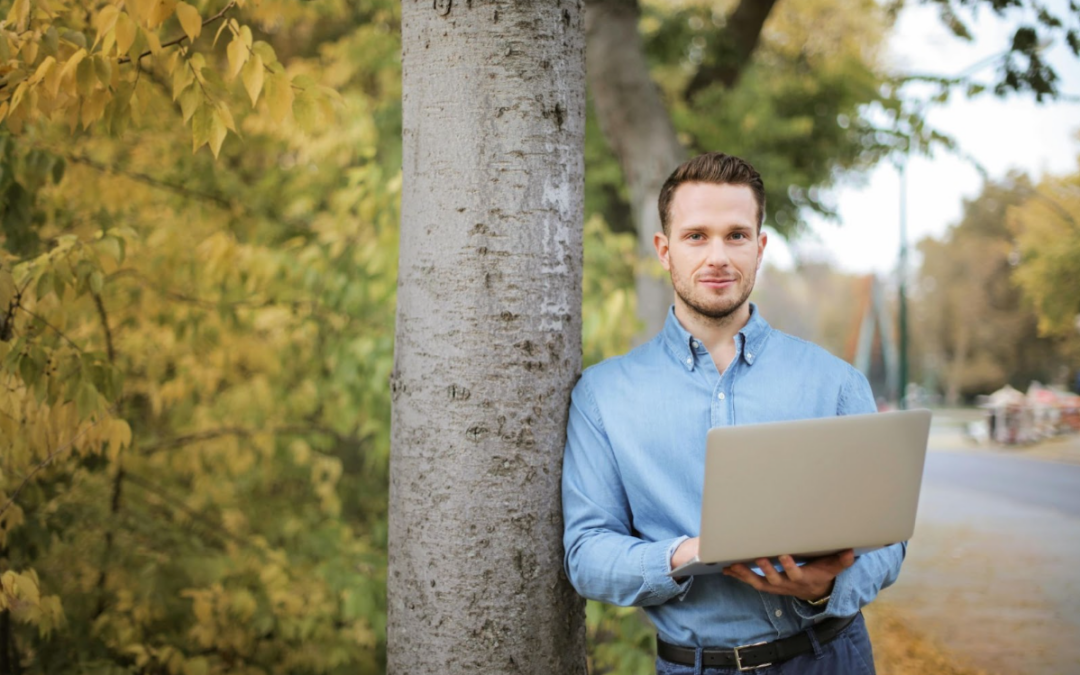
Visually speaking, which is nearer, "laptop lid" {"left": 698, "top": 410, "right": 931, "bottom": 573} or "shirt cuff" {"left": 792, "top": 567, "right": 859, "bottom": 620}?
"laptop lid" {"left": 698, "top": 410, "right": 931, "bottom": 573}

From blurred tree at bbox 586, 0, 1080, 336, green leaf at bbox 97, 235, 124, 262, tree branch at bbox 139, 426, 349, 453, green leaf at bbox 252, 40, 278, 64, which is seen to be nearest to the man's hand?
green leaf at bbox 252, 40, 278, 64

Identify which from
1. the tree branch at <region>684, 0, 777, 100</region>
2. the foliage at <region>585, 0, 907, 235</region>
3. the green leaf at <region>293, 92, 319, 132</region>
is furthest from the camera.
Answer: the foliage at <region>585, 0, 907, 235</region>

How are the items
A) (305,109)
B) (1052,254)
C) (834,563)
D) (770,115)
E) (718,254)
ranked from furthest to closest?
(770,115) < (1052,254) < (305,109) < (718,254) < (834,563)

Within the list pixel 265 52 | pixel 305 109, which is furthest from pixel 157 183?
pixel 265 52

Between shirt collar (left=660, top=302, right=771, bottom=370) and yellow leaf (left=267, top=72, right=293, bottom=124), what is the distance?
0.99 metres

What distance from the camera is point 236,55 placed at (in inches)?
74.3

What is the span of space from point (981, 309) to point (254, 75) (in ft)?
12.8

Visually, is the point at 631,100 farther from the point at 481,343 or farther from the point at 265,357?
the point at 481,343

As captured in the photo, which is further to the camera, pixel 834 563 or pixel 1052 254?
pixel 1052 254

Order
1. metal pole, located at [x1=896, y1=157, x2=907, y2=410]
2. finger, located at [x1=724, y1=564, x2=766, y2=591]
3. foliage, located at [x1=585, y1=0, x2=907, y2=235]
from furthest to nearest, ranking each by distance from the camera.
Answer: foliage, located at [x1=585, y1=0, x2=907, y2=235], metal pole, located at [x1=896, y1=157, x2=907, y2=410], finger, located at [x1=724, y1=564, x2=766, y2=591]

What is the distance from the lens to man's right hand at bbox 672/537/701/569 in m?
1.70

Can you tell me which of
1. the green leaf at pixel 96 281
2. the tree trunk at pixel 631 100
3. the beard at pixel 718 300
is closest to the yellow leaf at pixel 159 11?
the green leaf at pixel 96 281

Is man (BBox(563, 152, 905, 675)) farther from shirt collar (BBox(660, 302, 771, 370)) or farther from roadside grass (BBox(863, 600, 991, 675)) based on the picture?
roadside grass (BBox(863, 600, 991, 675))

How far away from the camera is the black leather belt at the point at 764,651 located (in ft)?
5.89
